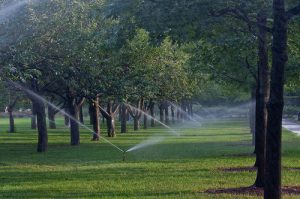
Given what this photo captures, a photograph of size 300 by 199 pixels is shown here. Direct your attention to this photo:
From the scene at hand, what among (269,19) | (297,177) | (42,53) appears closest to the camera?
(269,19)

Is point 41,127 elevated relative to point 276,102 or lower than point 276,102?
lower

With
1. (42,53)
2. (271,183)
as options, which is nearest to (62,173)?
(42,53)

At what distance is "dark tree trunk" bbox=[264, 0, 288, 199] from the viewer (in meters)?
7.96

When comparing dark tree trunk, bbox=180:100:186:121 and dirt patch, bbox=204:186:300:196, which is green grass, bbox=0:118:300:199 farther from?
dark tree trunk, bbox=180:100:186:121

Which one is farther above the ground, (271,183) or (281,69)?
(281,69)

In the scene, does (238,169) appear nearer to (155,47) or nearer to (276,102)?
(155,47)

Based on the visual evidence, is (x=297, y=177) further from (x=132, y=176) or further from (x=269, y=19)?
(x=269, y=19)

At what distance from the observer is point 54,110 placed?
52.6 m

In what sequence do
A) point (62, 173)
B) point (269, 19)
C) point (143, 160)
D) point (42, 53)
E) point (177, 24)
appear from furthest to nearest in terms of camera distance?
point (143, 160)
point (42, 53)
point (62, 173)
point (269, 19)
point (177, 24)

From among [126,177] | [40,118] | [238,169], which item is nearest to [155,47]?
[126,177]

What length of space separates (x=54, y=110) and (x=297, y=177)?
39429mm

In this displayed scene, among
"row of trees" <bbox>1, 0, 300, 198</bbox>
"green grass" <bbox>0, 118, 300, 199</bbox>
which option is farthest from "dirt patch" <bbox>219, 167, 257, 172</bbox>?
"row of trees" <bbox>1, 0, 300, 198</bbox>

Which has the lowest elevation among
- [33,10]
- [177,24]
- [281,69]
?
[281,69]

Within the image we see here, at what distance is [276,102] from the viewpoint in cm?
801
